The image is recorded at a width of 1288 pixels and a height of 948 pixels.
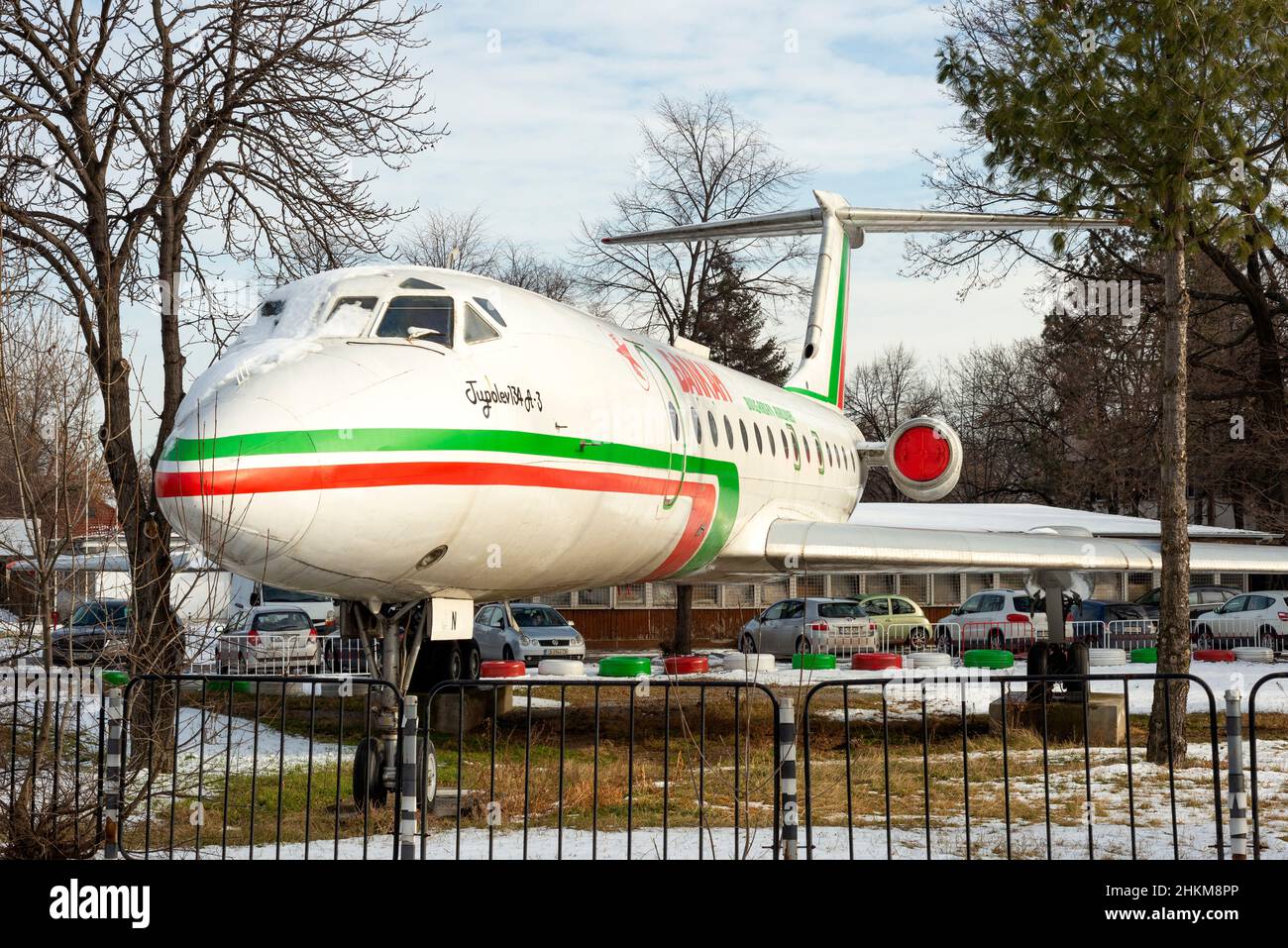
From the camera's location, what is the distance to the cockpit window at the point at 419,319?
9.70 metres

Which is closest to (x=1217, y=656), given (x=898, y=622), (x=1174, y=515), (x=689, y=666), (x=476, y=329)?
(x=898, y=622)

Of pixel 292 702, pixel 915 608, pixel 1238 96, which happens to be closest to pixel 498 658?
pixel 292 702

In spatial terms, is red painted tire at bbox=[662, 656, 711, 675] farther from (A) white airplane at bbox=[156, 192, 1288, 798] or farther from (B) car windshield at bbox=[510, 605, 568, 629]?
(A) white airplane at bbox=[156, 192, 1288, 798]

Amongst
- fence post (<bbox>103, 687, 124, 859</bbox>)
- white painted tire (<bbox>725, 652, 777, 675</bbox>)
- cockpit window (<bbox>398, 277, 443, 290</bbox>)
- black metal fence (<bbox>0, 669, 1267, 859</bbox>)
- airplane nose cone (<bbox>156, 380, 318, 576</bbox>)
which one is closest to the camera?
fence post (<bbox>103, 687, 124, 859</bbox>)

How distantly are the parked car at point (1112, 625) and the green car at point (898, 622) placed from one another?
353 centimetres

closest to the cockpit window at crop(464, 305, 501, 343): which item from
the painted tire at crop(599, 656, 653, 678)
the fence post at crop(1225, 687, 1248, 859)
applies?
the fence post at crop(1225, 687, 1248, 859)

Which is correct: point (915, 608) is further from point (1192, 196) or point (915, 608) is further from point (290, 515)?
point (290, 515)

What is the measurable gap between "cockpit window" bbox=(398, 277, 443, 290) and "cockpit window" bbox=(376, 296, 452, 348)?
0.39 ft

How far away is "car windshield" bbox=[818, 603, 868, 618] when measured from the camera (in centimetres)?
2955

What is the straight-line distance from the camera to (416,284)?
33.2 feet
